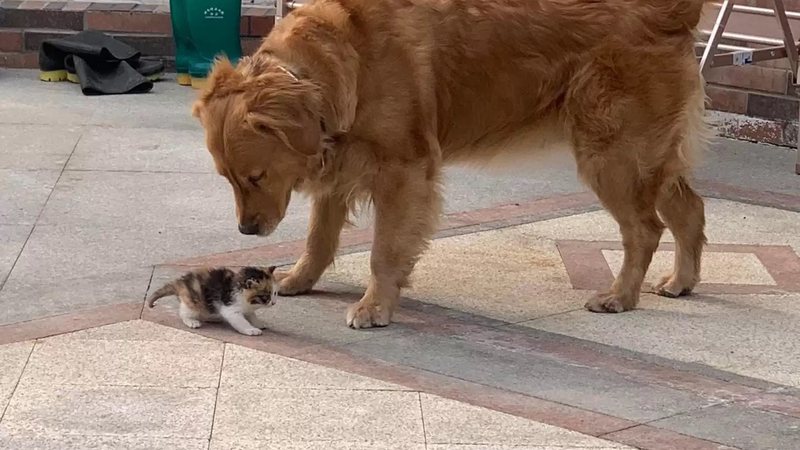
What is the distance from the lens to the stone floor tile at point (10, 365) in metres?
4.84

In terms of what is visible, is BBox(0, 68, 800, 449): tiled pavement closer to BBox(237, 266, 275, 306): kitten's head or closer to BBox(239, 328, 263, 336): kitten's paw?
BBox(239, 328, 263, 336): kitten's paw

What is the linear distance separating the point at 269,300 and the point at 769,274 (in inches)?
109

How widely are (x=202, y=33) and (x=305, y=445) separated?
24.1ft

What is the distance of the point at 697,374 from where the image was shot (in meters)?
5.31

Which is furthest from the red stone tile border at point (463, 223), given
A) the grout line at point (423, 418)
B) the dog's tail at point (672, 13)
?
the grout line at point (423, 418)

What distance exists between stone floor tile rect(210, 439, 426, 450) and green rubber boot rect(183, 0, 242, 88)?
6.98 meters

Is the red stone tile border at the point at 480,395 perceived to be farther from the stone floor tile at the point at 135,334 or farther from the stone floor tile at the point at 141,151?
the stone floor tile at the point at 141,151

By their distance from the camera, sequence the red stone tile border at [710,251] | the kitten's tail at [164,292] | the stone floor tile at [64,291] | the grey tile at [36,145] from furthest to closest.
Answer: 1. the grey tile at [36,145]
2. the red stone tile border at [710,251]
3. the stone floor tile at [64,291]
4. the kitten's tail at [164,292]

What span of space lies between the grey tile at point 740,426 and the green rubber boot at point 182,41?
7.42 metres

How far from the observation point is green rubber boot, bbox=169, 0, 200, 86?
11.2 meters

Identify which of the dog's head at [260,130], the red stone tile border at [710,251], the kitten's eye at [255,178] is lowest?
the red stone tile border at [710,251]

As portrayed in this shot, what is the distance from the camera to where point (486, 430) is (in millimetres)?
4598

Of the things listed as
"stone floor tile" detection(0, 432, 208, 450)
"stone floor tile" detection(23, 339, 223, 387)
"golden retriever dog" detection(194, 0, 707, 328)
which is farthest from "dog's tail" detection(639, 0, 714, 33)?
"stone floor tile" detection(0, 432, 208, 450)

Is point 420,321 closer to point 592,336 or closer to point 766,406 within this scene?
point 592,336
